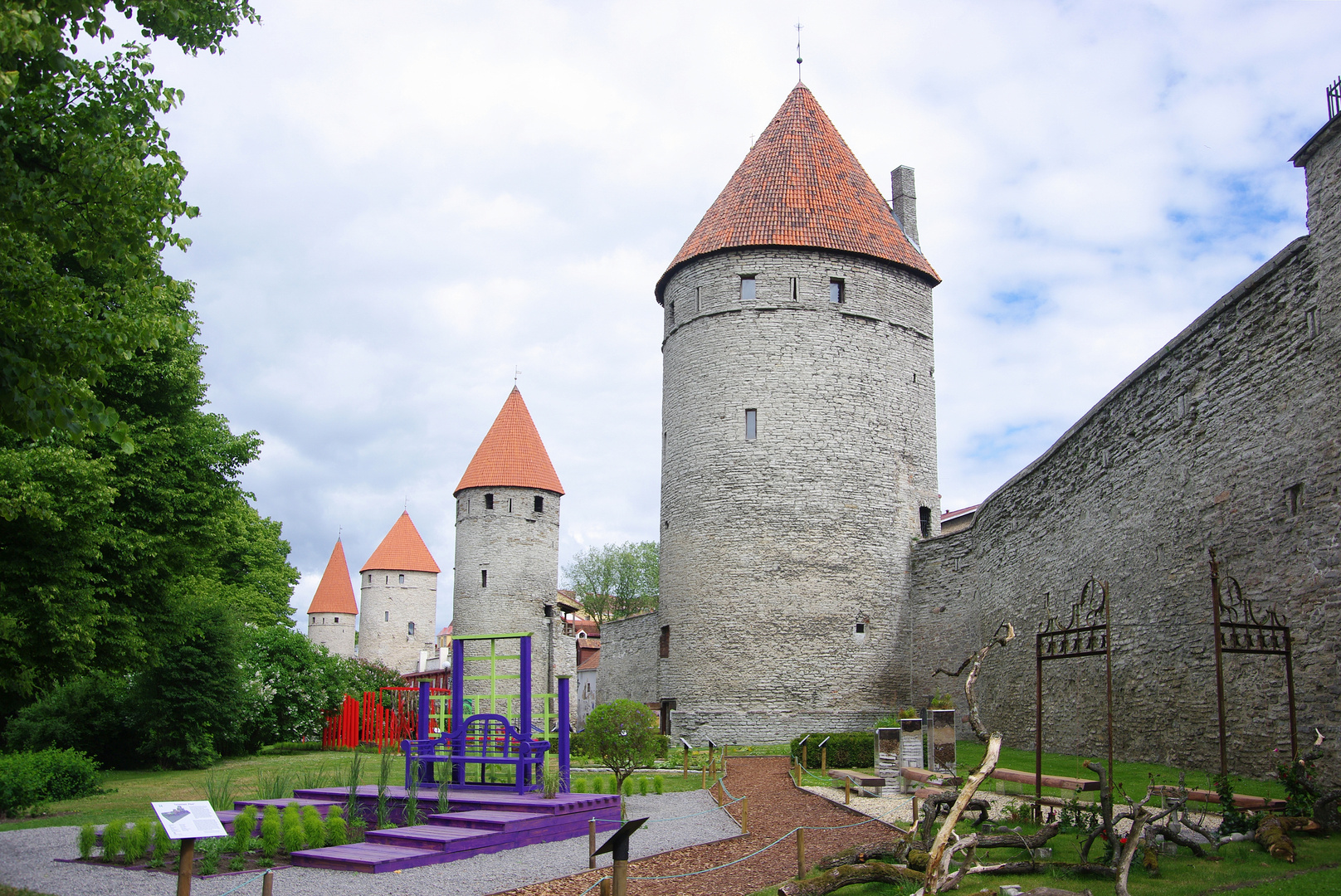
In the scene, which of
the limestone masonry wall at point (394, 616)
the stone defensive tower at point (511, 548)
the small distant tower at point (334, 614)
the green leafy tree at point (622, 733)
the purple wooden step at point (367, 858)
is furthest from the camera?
the small distant tower at point (334, 614)

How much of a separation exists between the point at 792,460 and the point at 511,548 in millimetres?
16932

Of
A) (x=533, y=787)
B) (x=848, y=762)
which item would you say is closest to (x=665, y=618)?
(x=848, y=762)

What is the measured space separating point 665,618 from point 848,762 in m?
8.17

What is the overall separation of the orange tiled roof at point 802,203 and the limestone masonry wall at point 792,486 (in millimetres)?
437

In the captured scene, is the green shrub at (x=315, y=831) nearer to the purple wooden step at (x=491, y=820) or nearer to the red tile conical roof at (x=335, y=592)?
the purple wooden step at (x=491, y=820)

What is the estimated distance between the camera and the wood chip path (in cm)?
766

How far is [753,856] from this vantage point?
29.0 feet

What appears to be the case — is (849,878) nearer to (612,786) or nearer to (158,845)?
(158,845)

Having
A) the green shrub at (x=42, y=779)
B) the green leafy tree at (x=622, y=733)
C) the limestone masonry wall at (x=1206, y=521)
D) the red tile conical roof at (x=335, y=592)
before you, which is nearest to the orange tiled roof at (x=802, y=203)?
the limestone masonry wall at (x=1206, y=521)

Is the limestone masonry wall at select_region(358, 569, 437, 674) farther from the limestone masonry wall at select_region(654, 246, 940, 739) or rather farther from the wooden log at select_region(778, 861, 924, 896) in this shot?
the wooden log at select_region(778, 861, 924, 896)

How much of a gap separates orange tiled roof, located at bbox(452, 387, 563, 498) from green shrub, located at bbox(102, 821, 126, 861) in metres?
30.4

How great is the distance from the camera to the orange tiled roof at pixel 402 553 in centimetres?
5788

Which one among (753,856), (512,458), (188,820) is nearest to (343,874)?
(188,820)

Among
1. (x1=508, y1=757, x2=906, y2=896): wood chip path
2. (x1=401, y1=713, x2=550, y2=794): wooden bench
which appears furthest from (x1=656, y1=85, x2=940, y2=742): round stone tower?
(x1=401, y1=713, x2=550, y2=794): wooden bench
